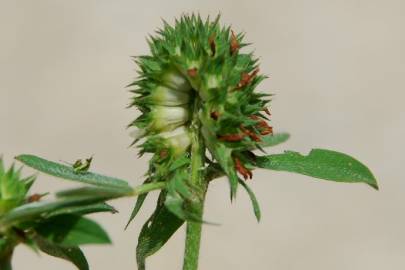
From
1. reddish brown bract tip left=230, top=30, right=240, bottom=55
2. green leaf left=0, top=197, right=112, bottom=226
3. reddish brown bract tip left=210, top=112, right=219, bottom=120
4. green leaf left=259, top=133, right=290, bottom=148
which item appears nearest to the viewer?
green leaf left=0, top=197, right=112, bottom=226

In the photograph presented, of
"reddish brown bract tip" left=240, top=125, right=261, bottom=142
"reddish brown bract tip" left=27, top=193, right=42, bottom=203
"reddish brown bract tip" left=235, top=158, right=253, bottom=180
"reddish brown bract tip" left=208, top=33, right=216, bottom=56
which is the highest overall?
"reddish brown bract tip" left=208, top=33, right=216, bottom=56

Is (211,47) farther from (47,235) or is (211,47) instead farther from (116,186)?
(47,235)

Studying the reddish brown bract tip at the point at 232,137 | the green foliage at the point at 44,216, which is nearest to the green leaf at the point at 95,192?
the green foliage at the point at 44,216

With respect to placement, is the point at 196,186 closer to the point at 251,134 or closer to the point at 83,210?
the point at 251,134

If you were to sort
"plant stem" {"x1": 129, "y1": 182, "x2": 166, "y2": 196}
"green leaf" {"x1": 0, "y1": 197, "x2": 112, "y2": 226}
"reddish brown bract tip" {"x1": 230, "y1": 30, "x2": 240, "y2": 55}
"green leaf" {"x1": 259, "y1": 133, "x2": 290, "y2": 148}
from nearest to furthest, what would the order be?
1. "green leaf" {"x1": 0, "y1": 197, "x2": 112, "y2": 226}
2. "plant stem" {"x1": 129, "y1": 182, "x2": 166, "y2": 196}
3. "reddish brown bract tip" {"x1": 230, "y1": 30, "x2": 240, "y2": 55}
4. "green leaf" {"x1": 259, "y1": 133, "x2": 290, "y2": 148}

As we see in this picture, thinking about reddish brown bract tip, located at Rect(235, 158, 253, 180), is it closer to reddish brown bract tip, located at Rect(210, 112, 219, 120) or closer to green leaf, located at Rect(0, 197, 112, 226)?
reddish brown bract tip, located at Rect(210, 112, 219, 120)

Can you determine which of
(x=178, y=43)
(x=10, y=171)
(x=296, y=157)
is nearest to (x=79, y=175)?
(x=10, y=171)

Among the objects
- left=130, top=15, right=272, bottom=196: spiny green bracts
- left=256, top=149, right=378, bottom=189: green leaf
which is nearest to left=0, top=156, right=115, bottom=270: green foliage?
left=130, top=15, right=272, bottom=196: spiny green bracts

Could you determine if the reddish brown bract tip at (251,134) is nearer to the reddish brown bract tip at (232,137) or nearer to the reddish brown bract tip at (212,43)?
the reddish brown bract tip at (232,137)
